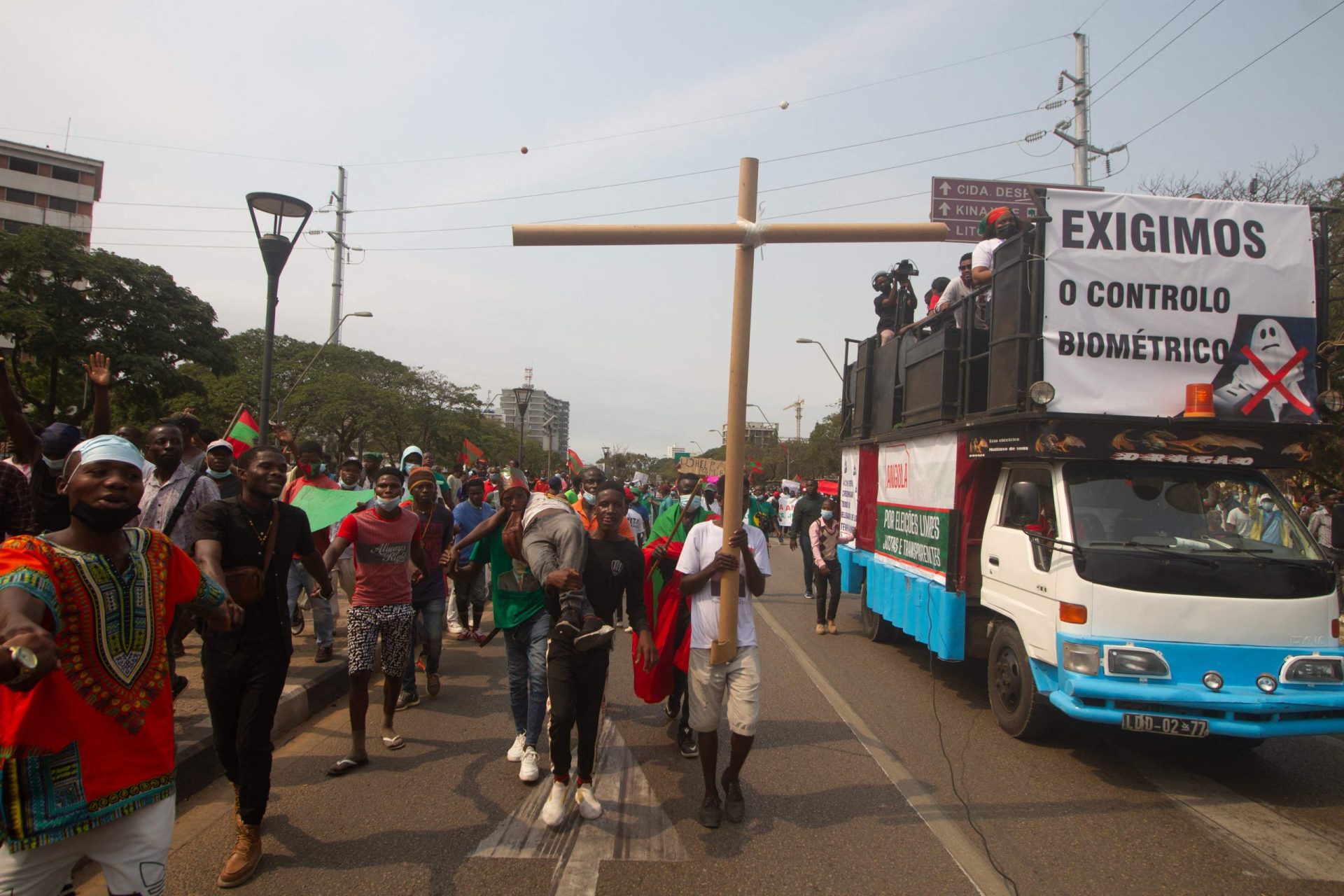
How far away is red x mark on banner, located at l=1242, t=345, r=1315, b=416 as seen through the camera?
17.6 feet

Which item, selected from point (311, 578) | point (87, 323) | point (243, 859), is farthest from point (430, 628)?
point (87, 323)

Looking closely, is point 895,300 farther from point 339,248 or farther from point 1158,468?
point 339,248

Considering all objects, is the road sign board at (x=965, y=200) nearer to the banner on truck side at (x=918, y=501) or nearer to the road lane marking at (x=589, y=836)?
the banner on truck side at (x=918, y=501)

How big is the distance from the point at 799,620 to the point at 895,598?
2900 mm

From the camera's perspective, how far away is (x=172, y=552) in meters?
2.74

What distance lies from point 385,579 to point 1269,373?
6.09 m

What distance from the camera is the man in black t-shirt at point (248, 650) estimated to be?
3629 mm

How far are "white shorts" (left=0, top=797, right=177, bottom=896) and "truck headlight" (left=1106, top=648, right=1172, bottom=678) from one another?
15.6ft

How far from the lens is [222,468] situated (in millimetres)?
6371

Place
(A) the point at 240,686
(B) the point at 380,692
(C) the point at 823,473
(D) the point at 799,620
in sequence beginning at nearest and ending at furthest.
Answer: (A) the point at 240,686, (B) the point at 380,692, (D) the point at 799,620, (C) the point at 823,473

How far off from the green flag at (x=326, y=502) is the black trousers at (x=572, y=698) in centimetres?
343

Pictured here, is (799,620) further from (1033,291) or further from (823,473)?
(823,473)

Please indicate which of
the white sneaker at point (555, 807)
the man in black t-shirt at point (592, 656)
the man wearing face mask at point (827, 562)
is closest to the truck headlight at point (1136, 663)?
the man in black t-shirt at point (592, 656)

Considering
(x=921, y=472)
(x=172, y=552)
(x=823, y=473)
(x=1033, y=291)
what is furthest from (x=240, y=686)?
(x=823, y=473)
